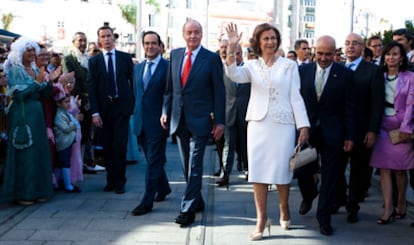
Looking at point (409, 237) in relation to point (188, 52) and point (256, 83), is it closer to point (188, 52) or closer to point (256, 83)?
point (256, 83)

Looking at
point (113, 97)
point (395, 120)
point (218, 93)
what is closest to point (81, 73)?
point (113, 97)

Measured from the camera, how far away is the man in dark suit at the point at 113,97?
7305 mm

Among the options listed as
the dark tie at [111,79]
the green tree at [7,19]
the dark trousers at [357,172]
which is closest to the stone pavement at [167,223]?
the dark trousers at [357,172]

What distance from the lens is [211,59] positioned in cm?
582

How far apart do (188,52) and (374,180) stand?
3.89 metres

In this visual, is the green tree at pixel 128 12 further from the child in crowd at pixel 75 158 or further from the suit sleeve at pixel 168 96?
the suit sleeve at pixel 168 96

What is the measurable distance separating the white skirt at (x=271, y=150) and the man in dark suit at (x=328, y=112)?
439mm

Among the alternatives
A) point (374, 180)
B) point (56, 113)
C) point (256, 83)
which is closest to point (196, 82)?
point (256, 83)

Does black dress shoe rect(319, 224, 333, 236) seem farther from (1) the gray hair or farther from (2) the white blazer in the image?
(1) the gray hair

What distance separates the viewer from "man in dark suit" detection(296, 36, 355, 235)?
18.1 feet

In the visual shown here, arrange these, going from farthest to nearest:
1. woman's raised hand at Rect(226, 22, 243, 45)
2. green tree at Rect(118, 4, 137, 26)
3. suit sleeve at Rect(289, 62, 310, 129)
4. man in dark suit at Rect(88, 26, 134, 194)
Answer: green tree at Rect(118, 4, 137, 26), man in dark suit at Rect(88, 26, 134, 194), suit sleeve at Rect(289, 62, 310, 129), woman's raised hand at Rect(226, 22, 243, 45)

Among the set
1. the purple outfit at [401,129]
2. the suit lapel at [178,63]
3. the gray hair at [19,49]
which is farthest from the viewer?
the gray hair at [19,49]

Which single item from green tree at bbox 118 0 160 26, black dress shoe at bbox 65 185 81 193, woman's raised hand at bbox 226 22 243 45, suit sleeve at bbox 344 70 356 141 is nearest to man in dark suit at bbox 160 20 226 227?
woman's raised hand at bbox 226 22 243 45

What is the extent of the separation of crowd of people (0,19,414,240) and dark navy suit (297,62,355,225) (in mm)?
10
